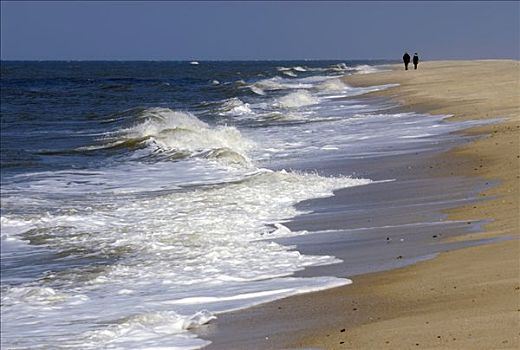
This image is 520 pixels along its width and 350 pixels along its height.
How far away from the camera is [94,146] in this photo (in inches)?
1091

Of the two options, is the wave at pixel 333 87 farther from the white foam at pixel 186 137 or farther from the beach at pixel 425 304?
the beach at pixel 425 304

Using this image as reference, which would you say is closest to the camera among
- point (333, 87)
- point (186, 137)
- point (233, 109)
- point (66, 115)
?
point (186, 137)

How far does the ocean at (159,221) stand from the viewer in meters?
8.45

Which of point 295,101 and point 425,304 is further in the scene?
point 295,101

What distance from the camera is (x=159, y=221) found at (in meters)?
12.9

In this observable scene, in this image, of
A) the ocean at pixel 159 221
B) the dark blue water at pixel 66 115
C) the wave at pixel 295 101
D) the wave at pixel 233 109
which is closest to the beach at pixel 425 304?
the ocean at pixel 159 221

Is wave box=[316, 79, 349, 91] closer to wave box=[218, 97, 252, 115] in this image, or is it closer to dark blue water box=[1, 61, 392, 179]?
dark blue water box=[1, 61, 392, 179]

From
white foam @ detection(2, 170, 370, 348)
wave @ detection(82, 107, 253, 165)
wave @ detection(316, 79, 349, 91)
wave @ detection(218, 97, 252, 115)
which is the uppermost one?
wave @ detection(316, 79, 349, 91)

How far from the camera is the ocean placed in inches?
333

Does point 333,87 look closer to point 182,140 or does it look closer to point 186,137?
point 186,137

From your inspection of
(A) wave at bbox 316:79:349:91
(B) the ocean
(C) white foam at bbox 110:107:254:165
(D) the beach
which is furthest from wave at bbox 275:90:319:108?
(D) the beach

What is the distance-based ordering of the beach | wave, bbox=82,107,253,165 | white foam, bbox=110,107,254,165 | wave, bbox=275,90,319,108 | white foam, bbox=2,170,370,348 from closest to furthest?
the beach, white foam, bbox=2,170,370,348, wave, bbox=82,107,253,165, white foam, bbox=110,107,254,165, wave, bbox=275,90,319,108

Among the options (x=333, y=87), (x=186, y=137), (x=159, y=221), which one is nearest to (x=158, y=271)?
(x=159, y=221)

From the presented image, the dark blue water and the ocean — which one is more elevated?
the dark blue water
